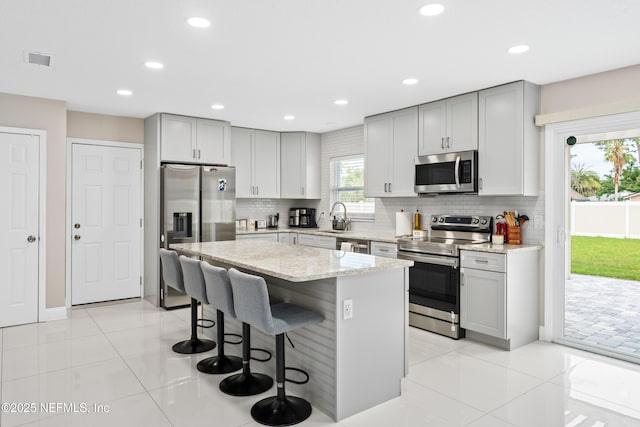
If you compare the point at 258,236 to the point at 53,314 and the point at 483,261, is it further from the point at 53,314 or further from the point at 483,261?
the point at 483,261

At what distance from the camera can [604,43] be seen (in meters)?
3.06

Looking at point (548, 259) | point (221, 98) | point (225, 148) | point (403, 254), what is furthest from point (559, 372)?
point (225, 148)

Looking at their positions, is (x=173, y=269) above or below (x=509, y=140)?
below

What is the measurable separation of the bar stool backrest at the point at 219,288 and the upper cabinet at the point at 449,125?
2.87 meters

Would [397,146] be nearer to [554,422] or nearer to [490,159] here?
[490,159]

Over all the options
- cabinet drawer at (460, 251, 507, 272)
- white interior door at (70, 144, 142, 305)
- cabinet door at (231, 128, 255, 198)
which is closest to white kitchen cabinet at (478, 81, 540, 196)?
cabinet drawer at (460, 251, 507, 272)

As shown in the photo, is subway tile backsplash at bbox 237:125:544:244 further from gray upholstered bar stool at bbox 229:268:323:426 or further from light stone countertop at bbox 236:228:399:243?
gray upholstered bar stool at bbox 229:268:323:426

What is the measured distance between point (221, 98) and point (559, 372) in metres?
4.12

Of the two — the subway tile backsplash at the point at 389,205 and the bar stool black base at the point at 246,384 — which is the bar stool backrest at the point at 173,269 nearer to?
the bar stool black base at the point at 246,384

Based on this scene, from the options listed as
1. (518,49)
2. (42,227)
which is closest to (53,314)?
(42,227)

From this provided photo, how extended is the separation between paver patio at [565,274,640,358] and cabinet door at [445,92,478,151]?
Answer: 1.65 m

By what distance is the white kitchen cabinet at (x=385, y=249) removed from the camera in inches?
184

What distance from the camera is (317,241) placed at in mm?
5930

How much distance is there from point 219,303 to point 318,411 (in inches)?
38.2
